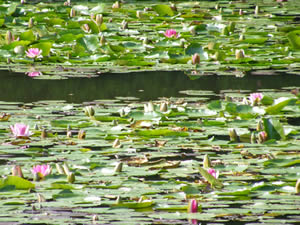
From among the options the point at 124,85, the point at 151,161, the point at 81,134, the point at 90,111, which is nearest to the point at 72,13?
the point at 124,85

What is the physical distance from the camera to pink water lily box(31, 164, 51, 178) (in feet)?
12.2

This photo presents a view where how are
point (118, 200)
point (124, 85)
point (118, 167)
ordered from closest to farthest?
point (118, 200), point (118, 167), point (124, 85)

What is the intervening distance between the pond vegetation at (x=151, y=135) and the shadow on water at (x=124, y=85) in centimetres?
3

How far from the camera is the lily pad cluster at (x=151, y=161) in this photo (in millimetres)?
3277

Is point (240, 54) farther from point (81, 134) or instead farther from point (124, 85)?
point (81, 134)

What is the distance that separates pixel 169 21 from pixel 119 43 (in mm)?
2383

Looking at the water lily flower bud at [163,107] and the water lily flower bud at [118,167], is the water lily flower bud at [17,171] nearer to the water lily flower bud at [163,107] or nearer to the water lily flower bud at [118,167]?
the water lily flower bud at [118,167]

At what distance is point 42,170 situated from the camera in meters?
3.74

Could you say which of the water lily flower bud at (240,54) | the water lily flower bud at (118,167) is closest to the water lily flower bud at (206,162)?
the water lily flower bud at (118,167)

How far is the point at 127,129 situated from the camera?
15.7 ft

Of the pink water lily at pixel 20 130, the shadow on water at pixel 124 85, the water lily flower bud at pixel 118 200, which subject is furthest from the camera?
the shadow on water at pixel 124 85

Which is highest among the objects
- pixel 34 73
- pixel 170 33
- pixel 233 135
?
pixel 233 135

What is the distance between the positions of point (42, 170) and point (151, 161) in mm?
593

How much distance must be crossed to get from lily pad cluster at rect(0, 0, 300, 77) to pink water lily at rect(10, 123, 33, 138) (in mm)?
2325
